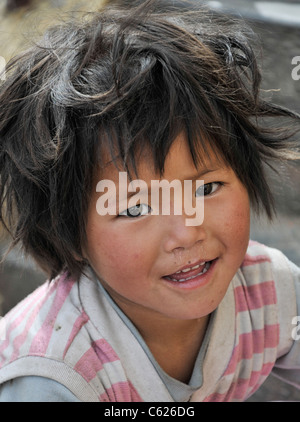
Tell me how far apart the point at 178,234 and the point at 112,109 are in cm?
19

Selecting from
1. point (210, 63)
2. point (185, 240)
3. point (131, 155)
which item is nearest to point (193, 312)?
point (185, 240)

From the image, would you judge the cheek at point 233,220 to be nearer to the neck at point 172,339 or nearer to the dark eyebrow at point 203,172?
the dark eyebrow at point 203,172

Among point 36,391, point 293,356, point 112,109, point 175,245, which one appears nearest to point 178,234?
point 175,245

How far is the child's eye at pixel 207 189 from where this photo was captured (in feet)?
3.07

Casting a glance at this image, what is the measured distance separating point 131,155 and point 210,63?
0.21 meters

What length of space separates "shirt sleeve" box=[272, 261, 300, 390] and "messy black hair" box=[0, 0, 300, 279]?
0.17m

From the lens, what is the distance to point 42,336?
3.25 feet

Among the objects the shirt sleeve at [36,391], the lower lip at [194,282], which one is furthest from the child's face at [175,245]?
the shirt sleeve at [36,391]

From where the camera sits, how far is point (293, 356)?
3.78 ft

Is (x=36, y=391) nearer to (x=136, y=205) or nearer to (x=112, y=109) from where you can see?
(x=136, y=205)

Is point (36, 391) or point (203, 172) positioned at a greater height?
point (203, 172)

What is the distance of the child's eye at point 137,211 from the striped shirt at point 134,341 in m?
0.20
